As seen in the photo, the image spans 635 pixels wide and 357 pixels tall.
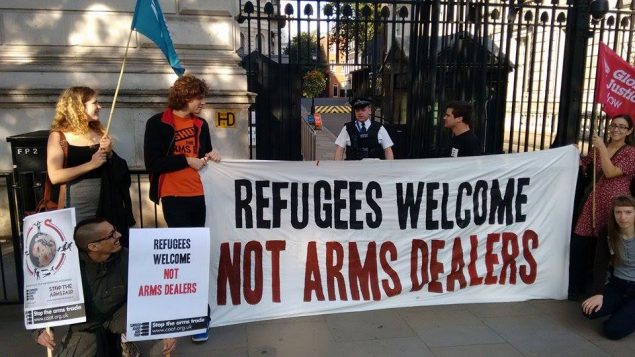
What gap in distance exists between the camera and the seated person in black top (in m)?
4.80

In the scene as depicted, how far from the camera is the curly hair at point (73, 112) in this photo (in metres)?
3.54

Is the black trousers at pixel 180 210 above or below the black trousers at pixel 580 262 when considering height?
above

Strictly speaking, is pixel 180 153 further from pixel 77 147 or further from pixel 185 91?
pixel 77 147

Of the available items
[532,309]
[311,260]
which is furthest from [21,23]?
[532,309]

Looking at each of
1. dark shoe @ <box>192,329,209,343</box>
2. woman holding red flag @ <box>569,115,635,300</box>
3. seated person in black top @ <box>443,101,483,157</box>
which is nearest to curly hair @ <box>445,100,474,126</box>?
seated person in black top @ <box>443,101,483,157</box>

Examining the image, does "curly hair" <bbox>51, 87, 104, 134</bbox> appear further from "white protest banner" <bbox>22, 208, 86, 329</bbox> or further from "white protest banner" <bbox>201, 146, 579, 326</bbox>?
"white protest banner" <bbox>201, 146, 579, 326</bbox>

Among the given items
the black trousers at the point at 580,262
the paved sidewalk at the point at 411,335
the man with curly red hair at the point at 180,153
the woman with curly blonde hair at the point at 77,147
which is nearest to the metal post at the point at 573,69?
the black trousers at the point at 580,262

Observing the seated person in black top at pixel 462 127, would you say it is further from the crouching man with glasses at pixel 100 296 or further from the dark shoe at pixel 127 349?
the dark shoe at pixel 127 349

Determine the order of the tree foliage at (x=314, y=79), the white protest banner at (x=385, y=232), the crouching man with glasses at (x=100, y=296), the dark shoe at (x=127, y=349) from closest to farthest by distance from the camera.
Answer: the crouching man with glasses at (x=100, y=296)
the dark shoe at (x=127, y=349)
the white protest banner at (x=385, y=232)
the tree foliage at (x=314, y=79)

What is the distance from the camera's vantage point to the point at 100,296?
3.03 meters

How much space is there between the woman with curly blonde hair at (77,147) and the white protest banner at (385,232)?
87 cm

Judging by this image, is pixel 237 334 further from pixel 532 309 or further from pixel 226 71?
pixel 226 71

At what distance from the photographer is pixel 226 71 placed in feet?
19.5

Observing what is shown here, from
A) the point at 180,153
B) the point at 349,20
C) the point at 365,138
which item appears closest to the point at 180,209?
the point at 180,153
